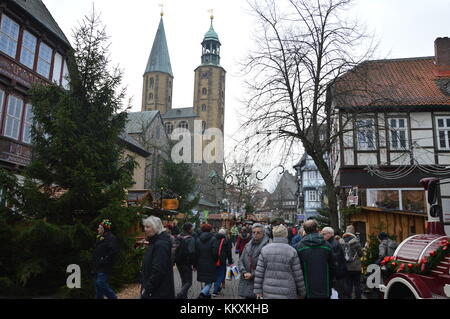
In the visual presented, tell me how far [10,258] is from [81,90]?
199 inches

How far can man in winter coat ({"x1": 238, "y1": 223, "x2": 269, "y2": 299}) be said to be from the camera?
6.05 metres

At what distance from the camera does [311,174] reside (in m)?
55.4

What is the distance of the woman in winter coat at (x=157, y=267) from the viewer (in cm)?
481

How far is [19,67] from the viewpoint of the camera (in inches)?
675

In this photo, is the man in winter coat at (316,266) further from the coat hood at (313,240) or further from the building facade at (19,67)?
the building facade at (19,67)

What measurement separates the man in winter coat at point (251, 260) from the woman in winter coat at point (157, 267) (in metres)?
1.55

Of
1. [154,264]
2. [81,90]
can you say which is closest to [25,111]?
[81,90]

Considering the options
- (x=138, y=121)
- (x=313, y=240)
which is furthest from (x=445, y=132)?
(x=138, y=121)

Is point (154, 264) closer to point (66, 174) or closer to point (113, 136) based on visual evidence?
point (66, 174)

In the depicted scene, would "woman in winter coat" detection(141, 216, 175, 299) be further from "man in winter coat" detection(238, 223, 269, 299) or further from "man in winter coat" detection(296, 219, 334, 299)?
"man in winter coat" detection(296, 219, 334, 299)

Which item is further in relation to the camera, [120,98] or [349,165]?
→ [349,165]

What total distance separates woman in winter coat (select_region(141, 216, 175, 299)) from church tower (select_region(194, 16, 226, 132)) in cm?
8998

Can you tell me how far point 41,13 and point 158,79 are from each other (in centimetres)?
8507
